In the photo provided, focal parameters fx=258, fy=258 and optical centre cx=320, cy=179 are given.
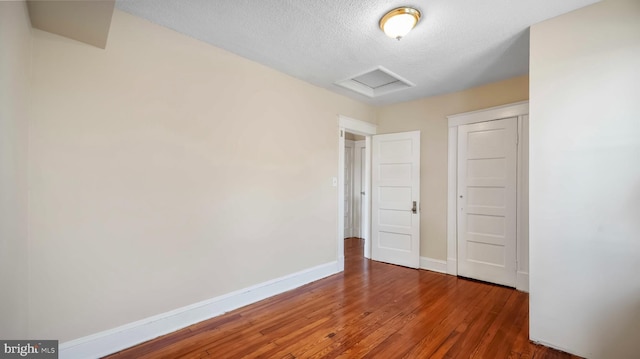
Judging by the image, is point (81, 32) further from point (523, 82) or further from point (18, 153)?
point (523, 82)

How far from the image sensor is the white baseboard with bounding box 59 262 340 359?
1.82 m

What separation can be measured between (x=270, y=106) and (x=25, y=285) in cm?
240

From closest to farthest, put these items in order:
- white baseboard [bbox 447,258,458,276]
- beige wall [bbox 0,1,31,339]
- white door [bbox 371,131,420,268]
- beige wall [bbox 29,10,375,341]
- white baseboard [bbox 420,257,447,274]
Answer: beige wall [bbox 0,1,31,339] → beige wall [bbox 29,10,375,341] → white baseboard [bbox 447,258,458,276] → white baseboard [bbox 420,257,447,274] → white door [bbox 371,131,420,268]

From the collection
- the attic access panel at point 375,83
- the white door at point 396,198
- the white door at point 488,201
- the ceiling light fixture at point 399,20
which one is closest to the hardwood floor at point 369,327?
the white door at point 488,201

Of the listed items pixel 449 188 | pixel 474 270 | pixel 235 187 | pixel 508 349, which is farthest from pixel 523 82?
pixel 235 187

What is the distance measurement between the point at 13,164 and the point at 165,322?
1.55 meters

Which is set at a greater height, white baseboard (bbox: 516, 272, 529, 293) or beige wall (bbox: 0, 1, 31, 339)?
beige wall (bbox: 0, 1, 31, 339)

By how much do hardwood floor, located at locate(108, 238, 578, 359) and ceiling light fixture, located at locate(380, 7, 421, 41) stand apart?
2501mm

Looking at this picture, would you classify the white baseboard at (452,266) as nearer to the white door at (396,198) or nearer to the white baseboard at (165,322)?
the white door at (396,198)

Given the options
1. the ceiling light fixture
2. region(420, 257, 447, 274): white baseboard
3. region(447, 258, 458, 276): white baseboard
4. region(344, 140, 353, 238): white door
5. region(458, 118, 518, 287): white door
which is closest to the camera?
the ceiling light fixture

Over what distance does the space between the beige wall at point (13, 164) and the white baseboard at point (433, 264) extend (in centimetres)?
416

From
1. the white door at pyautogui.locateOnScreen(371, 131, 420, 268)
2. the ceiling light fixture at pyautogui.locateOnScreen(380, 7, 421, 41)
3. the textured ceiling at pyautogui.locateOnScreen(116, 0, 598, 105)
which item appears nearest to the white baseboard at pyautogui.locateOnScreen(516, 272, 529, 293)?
the white door at pyautogui.locateOnScreen(371, 131, 420, 268)

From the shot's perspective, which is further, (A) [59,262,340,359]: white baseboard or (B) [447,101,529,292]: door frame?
(B) [447,101,529,292]: door frame

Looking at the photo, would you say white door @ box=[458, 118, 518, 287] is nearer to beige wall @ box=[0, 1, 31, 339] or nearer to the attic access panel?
the attic access panel
